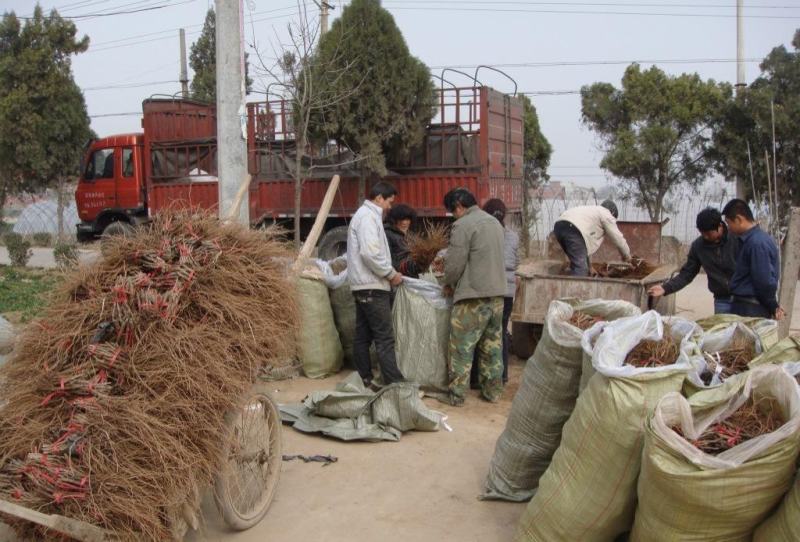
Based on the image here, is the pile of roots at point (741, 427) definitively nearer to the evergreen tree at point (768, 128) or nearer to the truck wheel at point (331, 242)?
the truck wheel at point (331, 242)

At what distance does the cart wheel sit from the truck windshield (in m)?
11.6

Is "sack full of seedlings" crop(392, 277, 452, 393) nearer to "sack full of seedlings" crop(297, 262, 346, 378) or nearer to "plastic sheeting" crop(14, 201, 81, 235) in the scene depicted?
"sack full of seedlings" crop(297, 262, 346, 378)

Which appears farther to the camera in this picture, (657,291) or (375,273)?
(375,273)

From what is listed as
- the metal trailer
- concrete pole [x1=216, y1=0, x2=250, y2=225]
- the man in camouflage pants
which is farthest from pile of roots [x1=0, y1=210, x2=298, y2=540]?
concrete pole [x1=216, y1=0, x2=250, y2=225]

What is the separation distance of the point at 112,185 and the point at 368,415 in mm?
10780

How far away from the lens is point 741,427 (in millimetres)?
2654

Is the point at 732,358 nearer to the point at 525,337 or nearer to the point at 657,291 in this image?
the point at 657,291

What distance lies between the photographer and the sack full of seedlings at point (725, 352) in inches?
125

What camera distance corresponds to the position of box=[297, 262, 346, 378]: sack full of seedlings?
6.14m

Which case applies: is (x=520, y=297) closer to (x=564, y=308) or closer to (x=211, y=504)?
(x=564, y=308)

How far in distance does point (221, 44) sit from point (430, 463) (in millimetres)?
4313

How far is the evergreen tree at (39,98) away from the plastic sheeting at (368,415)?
14.5m

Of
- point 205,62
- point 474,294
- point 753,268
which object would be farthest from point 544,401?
point 205,62

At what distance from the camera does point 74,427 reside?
8.73 ft
